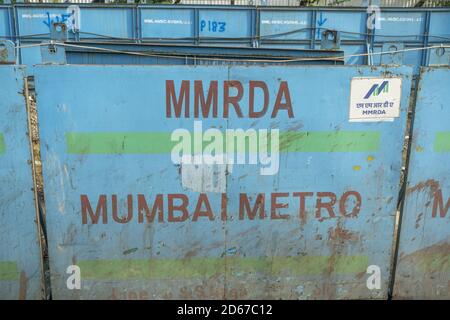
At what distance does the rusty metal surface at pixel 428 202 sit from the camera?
3.01 metres

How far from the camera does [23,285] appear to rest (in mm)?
3115

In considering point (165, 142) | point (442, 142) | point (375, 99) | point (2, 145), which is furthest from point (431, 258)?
point (2, 145)

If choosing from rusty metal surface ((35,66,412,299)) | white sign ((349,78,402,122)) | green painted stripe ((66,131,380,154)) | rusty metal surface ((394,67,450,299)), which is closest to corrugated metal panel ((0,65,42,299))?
rusty metal surface ((35,66,412,299))

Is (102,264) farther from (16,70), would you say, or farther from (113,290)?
(16,70)

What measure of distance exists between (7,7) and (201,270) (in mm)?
10942

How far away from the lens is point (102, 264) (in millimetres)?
3119

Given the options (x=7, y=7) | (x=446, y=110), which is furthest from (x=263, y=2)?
(x=446, y=110)

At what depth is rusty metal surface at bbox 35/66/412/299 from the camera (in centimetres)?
292

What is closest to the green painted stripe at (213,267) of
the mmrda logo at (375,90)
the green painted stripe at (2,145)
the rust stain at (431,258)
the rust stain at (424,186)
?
the rust stain at (431,258)

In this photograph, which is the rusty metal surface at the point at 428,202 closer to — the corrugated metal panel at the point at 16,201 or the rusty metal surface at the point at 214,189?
the rusty metal surface at the point at 214,189

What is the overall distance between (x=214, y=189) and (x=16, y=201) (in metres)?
1.33

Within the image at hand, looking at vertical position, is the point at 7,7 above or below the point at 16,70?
above

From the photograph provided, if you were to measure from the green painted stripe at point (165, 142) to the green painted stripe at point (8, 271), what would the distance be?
2.97ft
